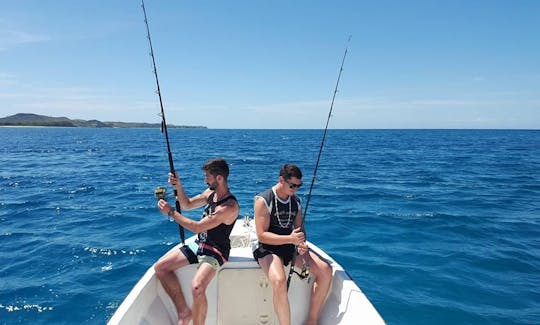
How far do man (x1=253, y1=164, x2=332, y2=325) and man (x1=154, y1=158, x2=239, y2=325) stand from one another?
14.5 inches

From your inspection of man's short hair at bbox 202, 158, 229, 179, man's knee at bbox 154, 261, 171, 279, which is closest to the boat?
man's knee at bbox 154, 261, 171, 279

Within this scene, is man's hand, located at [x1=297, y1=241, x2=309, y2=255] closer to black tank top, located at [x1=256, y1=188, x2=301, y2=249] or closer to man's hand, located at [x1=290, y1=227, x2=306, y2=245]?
man's hand, located at [x1=290, y1=227, x2=306, y2=245]

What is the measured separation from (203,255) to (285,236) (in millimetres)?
952

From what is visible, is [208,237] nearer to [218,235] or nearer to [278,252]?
[218,235]

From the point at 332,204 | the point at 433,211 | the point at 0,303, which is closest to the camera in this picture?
the point at 0,303

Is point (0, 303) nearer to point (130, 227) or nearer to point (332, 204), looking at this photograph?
point (130, 227)

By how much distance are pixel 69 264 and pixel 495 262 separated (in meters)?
9.33

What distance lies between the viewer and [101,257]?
7.88m

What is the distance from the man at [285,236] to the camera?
3842mm

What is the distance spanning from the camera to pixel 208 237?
402cm

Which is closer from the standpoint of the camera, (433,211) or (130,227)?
(130,227)

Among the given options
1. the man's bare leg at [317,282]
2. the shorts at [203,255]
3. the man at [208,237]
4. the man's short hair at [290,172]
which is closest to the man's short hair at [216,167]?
the man at [208,237]

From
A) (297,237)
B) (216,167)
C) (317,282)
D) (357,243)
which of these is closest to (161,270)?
(216,167)

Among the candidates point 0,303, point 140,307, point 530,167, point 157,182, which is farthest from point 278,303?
point 530,167
